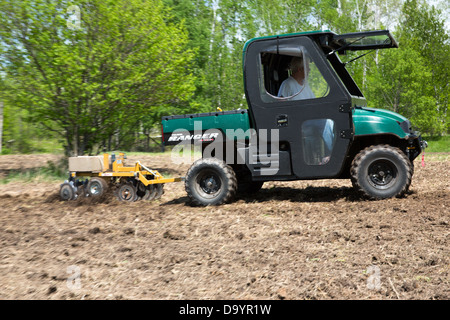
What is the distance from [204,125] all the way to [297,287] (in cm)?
416

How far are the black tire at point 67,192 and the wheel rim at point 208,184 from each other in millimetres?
2504

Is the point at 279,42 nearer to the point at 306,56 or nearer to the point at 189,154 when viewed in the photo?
the point at 306,56

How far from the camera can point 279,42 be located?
21.9ft

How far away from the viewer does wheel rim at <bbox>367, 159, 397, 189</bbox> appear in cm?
643

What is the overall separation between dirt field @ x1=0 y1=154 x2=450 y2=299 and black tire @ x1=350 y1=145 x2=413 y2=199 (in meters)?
0.23

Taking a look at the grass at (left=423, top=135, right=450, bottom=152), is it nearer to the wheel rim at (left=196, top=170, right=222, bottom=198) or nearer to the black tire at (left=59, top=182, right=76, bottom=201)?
the wheel rim at (left=196, top=170, right=222, bottom=198)

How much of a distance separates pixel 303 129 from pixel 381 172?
126 cm

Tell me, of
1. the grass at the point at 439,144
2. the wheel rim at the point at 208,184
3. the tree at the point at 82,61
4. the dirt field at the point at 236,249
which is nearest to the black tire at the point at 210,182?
the wheel rim at the point at 208,184

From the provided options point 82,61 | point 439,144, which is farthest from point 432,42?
point 82,61

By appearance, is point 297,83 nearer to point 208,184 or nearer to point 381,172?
point 381,172

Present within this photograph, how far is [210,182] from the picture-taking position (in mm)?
7293

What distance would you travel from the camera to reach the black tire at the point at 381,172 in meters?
6.29

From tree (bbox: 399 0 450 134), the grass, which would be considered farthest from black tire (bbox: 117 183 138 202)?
tree (bbox: 399 0 450 134)
